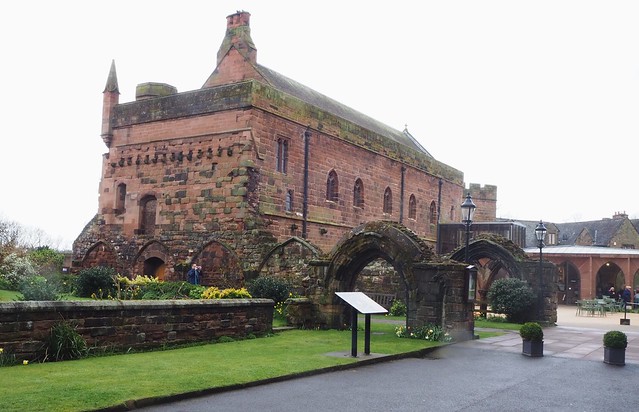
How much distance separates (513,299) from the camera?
2367cm

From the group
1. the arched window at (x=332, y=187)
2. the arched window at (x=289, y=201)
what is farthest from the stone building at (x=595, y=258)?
the arched window at (x=289, y=201)

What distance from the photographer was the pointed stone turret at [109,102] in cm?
3033

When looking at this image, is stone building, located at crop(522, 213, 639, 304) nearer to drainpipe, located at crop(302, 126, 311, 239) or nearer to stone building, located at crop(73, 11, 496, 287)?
stone building, located at crop(73, 11, 496, 287)

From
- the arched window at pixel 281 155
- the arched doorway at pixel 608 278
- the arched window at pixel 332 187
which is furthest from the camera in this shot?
the arched doorway at pixel 608 278

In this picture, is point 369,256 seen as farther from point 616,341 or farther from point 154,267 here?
point 154,267

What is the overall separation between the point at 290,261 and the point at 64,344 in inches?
516

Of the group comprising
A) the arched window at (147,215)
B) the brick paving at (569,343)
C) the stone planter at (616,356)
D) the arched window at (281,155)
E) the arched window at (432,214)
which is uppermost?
the arched window at (281,155)

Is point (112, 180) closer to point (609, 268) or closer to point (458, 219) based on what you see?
point (458, 219)

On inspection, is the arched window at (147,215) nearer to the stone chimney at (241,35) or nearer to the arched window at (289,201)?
the arched window at (289,201)

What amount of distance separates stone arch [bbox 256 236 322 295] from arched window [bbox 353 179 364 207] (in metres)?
9.98

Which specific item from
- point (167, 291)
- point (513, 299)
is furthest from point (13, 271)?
point (513, 299)

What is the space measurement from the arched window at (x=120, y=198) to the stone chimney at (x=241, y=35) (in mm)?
8307

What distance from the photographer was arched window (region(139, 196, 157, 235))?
29312 mm

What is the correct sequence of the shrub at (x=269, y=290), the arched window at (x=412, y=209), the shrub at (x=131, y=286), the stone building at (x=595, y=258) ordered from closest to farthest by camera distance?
the shrub at (x=131, y=286)
the shrub at (x=269, y=290)
the arched window at (x=412, y=209)
the stone building at (x=595, y=258)
